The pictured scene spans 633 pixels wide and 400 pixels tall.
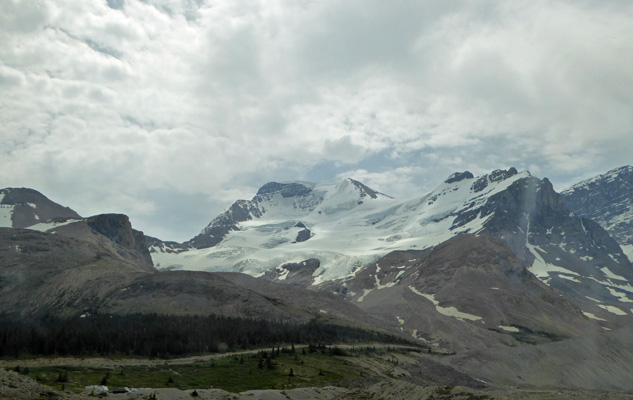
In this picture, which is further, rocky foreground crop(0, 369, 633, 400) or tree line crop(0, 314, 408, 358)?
tree line crop(0, 314, 408, 358)

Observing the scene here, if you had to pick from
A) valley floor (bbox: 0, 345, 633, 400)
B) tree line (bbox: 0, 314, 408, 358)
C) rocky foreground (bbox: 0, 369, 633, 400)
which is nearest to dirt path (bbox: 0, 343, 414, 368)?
valley floor (bbox: 0, 345, 633, 400)

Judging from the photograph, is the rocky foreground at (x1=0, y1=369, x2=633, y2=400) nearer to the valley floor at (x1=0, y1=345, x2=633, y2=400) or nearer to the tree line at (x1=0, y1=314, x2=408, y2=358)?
the valley floor at (x1=0, y1=345, x2=633, y2=400)

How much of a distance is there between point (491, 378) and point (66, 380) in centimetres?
12947

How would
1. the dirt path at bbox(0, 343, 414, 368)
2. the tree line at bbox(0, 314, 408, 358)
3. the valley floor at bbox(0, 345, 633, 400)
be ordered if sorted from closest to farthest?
the valley floor at bbox(0, 345, 633, 400) → the dirt path at bbox(0, 343, 414, 368) → the tree line at bbox(0, 314, 408, 358)

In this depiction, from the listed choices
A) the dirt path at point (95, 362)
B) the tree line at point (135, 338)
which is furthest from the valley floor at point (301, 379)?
the tree line at point (135, 338)

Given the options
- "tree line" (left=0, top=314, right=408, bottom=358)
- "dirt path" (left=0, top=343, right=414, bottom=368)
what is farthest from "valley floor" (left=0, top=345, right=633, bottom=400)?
"tree line" (left=0, top=314, right=408, bottom=358)

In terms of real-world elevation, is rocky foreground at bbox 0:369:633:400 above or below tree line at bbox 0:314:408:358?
below

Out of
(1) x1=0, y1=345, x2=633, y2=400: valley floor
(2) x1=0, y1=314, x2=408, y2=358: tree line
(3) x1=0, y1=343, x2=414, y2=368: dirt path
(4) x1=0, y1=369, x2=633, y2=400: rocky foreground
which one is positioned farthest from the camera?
(2) x1=0, y1=314, x2=408, y2=358: tree line

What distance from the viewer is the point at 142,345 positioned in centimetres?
15588

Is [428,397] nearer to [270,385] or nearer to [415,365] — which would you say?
[270,385]

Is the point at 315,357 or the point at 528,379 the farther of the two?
the point at 528,379

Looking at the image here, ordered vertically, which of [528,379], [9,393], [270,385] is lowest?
[528,379]

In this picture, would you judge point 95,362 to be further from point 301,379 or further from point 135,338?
point 301,379

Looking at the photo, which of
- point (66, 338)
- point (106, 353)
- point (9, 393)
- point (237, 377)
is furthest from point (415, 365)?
point (9, 393)
